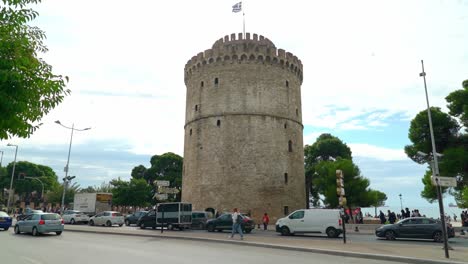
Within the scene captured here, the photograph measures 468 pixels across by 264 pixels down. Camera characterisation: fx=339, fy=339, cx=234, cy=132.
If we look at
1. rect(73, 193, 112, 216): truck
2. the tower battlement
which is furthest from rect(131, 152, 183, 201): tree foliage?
the tower battlement

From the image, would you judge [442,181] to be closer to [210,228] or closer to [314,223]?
[314,223]

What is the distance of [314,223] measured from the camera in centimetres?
1980

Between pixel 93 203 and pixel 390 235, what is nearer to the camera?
pixel 390 235

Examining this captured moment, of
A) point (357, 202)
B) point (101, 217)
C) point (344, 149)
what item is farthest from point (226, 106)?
point (344, 149)

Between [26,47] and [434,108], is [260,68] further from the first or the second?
[26,47]

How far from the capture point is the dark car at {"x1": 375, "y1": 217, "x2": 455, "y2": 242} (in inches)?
661

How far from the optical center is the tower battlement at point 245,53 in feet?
110

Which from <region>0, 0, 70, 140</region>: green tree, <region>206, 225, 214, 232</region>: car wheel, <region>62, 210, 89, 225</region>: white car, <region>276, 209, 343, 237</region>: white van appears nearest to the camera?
<region>0, 0, 70, 140</region>: green tree

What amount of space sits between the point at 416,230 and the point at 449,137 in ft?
58.3

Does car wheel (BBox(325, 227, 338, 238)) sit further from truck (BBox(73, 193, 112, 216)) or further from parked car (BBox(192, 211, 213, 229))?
truck (BBox(73, 193, 112, 216))

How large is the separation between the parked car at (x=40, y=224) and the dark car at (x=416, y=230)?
17.9 metres

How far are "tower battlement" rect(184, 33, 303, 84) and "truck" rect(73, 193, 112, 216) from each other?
18022mm

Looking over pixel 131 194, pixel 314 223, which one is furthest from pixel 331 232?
pixel 131 194

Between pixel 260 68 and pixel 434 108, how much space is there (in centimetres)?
1704
